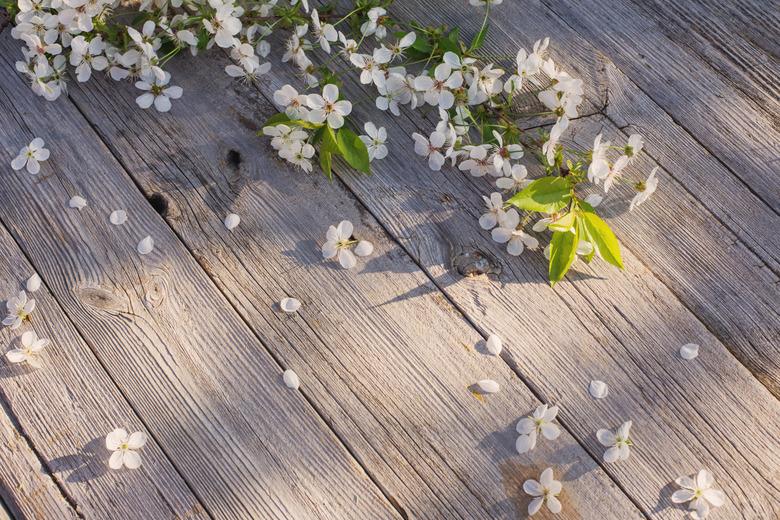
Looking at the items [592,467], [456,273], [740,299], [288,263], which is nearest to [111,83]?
[288,263]

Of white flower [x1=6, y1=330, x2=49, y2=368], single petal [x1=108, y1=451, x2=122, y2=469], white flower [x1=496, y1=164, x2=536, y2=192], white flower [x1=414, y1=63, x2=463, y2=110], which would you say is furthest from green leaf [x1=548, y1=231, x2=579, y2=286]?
white flower [x1=6, y1=330, x2=49, y2=368]

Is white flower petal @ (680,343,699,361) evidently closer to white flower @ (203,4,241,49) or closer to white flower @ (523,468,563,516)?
white flower @ (523,468,563,516)

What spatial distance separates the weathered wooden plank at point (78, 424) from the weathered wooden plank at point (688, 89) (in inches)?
48.7

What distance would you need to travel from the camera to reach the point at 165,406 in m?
1.39

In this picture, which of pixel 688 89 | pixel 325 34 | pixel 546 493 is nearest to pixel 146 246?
pixel 325 34

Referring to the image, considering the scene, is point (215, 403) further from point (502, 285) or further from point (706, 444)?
point (706, 444)

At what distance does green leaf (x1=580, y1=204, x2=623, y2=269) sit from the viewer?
53.9 inches

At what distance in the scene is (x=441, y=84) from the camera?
1469 mm

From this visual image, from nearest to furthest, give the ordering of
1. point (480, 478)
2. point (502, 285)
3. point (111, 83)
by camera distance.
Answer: point (480, 478) → point (502, 285) → point (111, 83)

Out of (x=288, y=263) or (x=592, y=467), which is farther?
(x=288, y=263)

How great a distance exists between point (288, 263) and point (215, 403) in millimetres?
303

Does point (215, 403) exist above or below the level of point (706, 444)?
below

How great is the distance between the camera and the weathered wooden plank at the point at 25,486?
1.33m

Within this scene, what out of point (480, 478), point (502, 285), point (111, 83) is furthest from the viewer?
point (111, 83)
